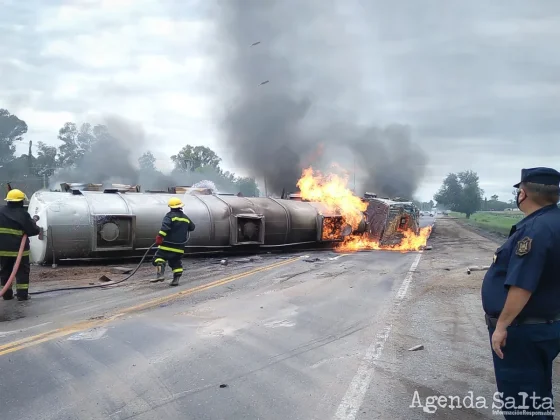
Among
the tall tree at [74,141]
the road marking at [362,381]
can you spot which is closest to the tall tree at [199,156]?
the tall tree at [74,141]

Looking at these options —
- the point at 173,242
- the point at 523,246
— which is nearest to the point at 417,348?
the point at 523,246

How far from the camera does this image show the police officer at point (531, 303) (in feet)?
8.12

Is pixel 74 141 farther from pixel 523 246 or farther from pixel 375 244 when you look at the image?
pixel 523 246

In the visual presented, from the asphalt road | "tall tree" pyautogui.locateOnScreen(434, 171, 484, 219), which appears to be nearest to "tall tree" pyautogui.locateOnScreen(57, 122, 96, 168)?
the asphalt road

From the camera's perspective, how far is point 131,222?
11164mm

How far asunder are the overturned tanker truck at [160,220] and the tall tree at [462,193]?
203 ft

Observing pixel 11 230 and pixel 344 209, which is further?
pixel 344 209

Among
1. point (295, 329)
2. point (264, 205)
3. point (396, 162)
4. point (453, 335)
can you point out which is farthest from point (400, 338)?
point (396, 162)

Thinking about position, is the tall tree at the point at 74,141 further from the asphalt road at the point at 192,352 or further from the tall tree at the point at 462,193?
the tall tree at the point at 462,193

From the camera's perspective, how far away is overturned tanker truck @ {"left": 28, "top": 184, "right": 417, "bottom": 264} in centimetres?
1041

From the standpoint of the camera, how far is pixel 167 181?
134 ft

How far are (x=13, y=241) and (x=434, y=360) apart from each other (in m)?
6.54

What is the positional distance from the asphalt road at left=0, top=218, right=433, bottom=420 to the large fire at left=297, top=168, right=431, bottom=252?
8751 millimetres

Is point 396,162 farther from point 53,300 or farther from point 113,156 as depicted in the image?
point 53,300
